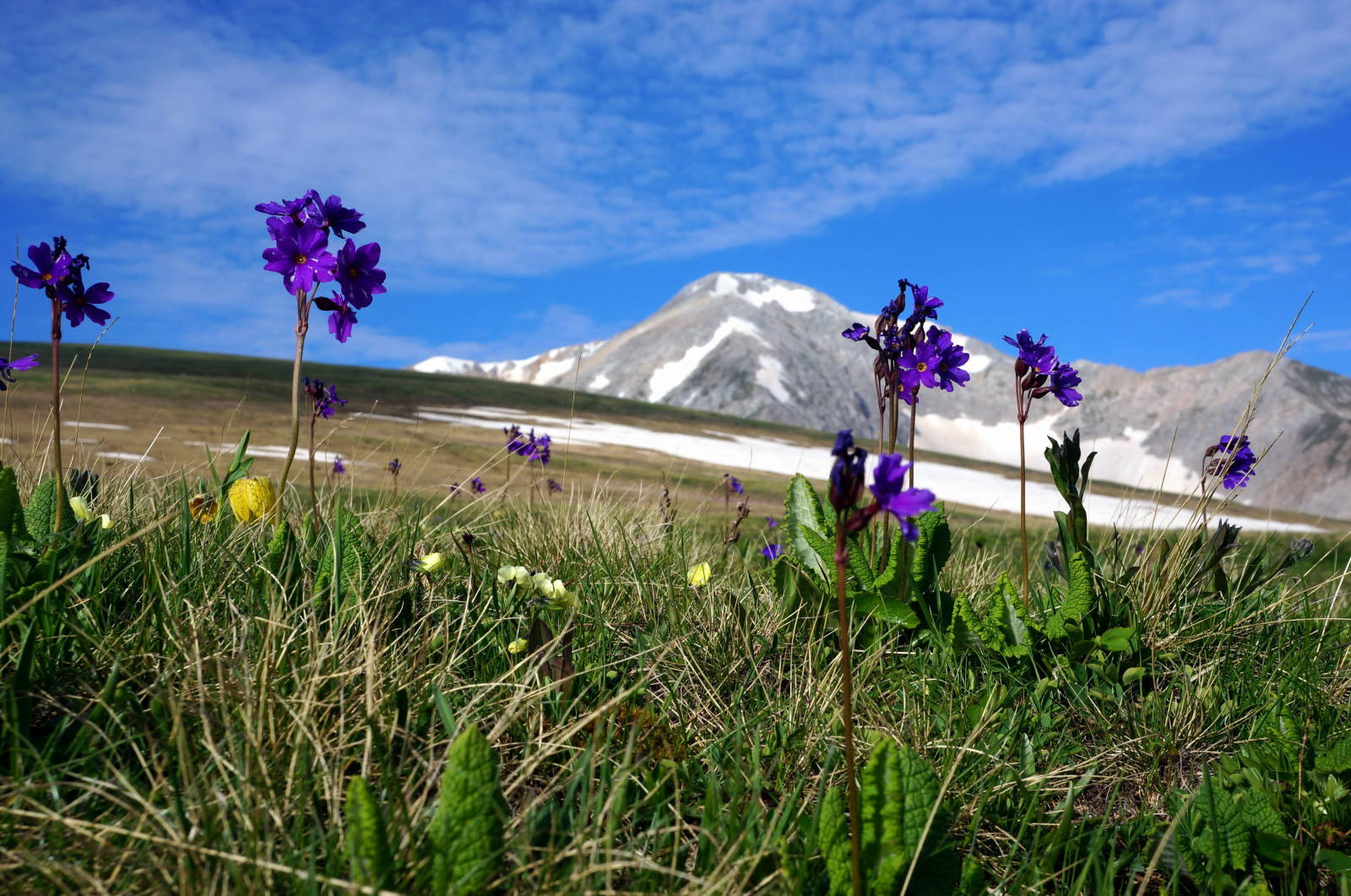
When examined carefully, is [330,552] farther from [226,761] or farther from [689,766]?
[689,766]

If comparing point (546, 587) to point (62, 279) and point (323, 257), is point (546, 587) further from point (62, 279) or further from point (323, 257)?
point (62, 279)

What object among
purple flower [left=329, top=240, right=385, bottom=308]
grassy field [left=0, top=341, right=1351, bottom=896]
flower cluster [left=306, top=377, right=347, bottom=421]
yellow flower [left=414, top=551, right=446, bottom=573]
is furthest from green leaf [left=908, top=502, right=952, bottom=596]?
flower cluster [left=306, top=377, right=347, bottom=421]

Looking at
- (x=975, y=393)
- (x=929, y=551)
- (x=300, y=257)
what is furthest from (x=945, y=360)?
(x=975, y=393)

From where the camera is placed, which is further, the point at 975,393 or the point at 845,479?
the point at 975,393

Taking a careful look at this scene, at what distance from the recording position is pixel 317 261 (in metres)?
2.13

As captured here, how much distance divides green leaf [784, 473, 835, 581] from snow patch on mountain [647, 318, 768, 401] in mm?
76150

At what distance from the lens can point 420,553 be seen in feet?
8.77

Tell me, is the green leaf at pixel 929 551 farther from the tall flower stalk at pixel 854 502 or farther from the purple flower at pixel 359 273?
the purple flower at pixel 359 273

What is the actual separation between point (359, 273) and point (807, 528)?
1.40 metres

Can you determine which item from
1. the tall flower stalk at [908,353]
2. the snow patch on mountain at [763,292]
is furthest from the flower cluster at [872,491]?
the snow patch on mountain at [763,292]

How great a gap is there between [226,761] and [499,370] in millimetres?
141125

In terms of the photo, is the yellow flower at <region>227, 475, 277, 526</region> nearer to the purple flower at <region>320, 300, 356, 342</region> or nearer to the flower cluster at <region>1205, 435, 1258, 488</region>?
the purple flower at <region>320, 300, 356, 342</region>

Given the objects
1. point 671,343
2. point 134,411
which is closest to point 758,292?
point 671,343

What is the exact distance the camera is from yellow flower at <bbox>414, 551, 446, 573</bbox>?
7.52 feet
